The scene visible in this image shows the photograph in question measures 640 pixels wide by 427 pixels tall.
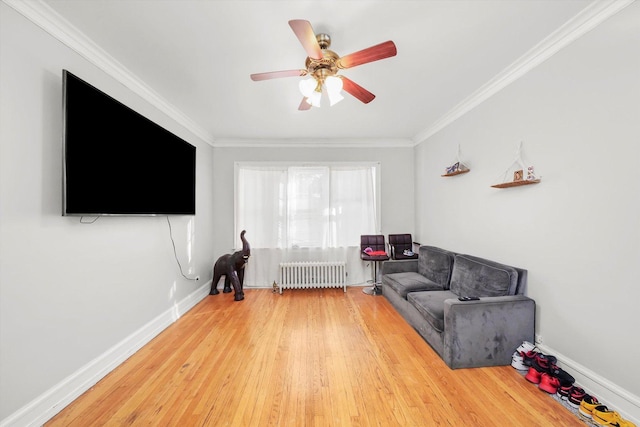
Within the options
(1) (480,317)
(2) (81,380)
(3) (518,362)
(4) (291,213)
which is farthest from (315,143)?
(2) (81,380)

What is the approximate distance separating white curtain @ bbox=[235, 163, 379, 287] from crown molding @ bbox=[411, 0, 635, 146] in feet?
6.45

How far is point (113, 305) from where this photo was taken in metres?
2.15

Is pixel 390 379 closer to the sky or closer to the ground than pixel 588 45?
closer to the ground

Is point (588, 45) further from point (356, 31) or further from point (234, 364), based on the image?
point (234, 364)

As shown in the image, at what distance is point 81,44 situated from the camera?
6.11ft

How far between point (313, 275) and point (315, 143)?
2354mm

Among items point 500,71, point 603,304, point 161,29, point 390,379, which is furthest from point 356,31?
point 390,379

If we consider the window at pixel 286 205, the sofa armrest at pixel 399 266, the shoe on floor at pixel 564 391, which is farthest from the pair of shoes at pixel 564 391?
the window at pixel 286 205

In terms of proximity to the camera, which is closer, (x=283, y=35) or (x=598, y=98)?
(x=598, y=98)

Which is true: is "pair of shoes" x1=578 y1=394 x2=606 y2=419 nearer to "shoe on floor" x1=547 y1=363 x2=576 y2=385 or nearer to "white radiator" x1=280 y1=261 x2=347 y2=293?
"shoe on floor" x1=547 y1=363 x2=576 y2=385

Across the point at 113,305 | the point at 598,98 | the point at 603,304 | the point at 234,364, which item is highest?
the point at 598,98

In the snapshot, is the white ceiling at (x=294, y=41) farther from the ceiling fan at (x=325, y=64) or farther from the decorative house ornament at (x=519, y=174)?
the decorative house ornament at (x=519, y=174)

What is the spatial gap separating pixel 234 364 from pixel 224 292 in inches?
81.5

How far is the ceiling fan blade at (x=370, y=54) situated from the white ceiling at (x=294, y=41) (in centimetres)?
32
